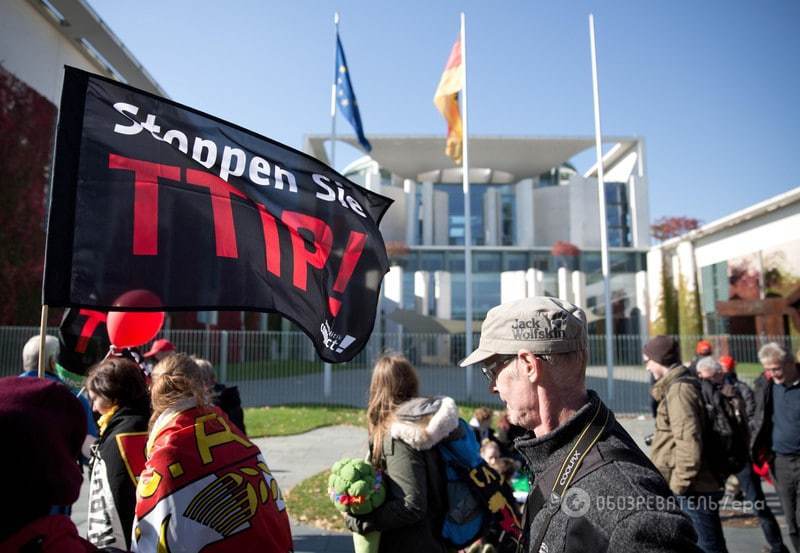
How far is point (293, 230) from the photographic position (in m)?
3.36

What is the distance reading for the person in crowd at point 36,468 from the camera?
1.53 m

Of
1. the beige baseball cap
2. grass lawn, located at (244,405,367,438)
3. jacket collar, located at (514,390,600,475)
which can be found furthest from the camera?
grass lawn, located at (244,405,367,438)

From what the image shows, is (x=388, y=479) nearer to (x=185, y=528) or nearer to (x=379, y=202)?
(x=185, y=528)

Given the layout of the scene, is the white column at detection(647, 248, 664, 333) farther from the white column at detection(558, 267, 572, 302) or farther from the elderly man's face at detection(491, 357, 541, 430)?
the elderly man's face at detection(491, 357, 541, 430)

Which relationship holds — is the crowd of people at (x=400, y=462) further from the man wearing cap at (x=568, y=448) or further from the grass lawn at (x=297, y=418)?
the grass lawn at (x=297, y=418)

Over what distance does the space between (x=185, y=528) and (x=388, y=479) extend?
125cm

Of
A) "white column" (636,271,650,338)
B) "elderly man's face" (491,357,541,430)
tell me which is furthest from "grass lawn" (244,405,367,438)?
"white column" (636,271,650,338)

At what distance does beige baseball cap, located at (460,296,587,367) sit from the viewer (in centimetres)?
173

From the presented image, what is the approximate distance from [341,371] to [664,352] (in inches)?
702

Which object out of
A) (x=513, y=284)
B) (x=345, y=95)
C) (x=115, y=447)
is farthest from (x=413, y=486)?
(x=513, y=284)

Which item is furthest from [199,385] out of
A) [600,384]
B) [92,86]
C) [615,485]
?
[600,384]

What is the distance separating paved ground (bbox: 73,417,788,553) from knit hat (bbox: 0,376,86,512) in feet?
14.5

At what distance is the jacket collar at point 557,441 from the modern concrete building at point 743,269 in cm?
2668

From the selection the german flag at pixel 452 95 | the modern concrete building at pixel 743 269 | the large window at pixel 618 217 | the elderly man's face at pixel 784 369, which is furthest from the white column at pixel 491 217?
the elderly man's face at pixel 784 369
